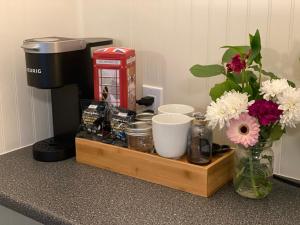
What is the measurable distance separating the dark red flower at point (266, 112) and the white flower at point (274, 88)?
0.05 feet

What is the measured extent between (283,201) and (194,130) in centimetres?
28

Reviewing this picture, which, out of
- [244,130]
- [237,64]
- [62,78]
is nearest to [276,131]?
[244,130]

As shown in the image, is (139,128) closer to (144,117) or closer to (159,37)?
(144,117)

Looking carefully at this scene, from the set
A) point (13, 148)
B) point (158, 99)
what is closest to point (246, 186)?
point (158, 99)

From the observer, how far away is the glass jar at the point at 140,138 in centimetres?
116

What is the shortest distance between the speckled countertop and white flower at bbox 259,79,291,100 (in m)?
0.27

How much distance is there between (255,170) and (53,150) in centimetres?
61

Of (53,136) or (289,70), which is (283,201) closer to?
(289,70)

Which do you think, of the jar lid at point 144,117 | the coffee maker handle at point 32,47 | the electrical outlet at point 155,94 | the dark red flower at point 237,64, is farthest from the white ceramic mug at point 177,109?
the coffee maker handle at point 32,47

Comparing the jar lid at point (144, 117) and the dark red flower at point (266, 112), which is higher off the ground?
the dark red flower at point (266, 112)

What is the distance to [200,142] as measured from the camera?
109 centimetres

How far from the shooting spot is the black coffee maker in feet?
3.99

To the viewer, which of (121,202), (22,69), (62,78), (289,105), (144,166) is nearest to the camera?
(289,105)

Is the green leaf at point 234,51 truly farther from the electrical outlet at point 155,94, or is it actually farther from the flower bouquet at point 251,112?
the electrical outlet at point 155,94
